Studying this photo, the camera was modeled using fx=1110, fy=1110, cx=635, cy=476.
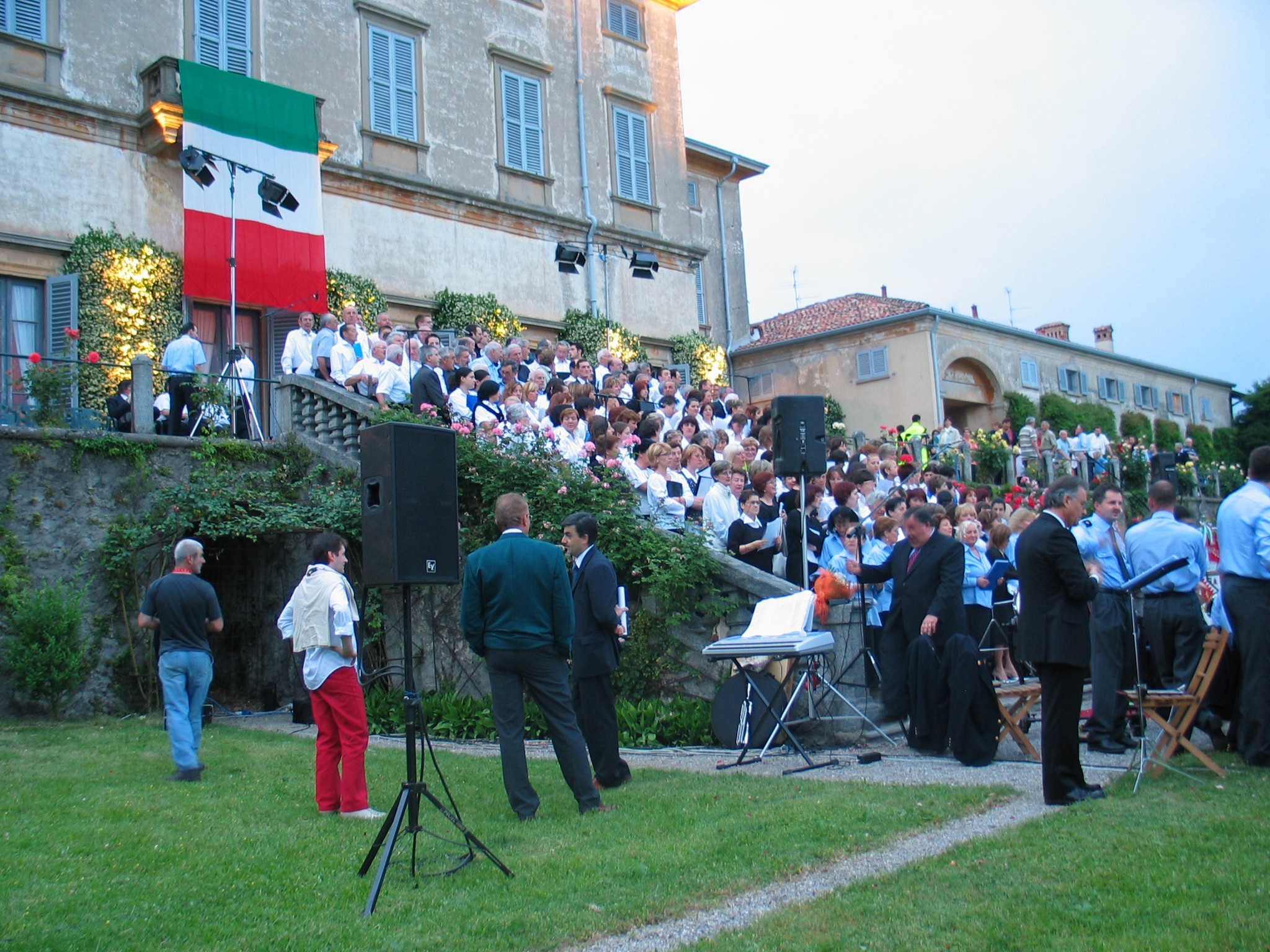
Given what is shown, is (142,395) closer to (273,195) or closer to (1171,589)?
(273,195)

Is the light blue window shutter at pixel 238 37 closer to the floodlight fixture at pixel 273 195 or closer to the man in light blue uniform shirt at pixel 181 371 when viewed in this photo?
the floodlight fixture at pixel 273 195

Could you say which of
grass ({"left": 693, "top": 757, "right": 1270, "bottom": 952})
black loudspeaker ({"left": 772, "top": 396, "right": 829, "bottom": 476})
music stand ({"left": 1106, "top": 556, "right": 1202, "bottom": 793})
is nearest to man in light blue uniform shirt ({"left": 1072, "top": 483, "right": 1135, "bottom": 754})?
music stand ({"left": 1106, "top": 556, "right": 1202, "bottom": 793})

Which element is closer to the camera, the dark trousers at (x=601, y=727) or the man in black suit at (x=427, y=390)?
the dark trousers at (x=601, y=727)

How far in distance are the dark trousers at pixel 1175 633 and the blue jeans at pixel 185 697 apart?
7398 mm

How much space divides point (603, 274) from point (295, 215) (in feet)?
24.3

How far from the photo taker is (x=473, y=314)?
67.4ft

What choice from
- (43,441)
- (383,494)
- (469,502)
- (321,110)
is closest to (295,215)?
→ (321,110)

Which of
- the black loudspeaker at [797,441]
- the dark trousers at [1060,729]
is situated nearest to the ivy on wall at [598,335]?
the black loudspeaker at [797,441]

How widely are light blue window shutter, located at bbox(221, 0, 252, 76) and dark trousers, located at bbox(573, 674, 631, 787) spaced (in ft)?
47.2

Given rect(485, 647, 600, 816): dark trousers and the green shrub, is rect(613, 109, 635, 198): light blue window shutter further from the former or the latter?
rect(485, 647, 600, 816): dark trousers

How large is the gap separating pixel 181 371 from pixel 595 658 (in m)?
8.67

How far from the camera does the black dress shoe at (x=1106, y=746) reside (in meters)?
8.41

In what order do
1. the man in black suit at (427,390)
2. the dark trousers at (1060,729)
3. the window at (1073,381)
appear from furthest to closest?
the window at (1073,381) < the man in black suit at (427,390) < the dark trousers at (1060,729)

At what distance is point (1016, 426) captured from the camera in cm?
3566
